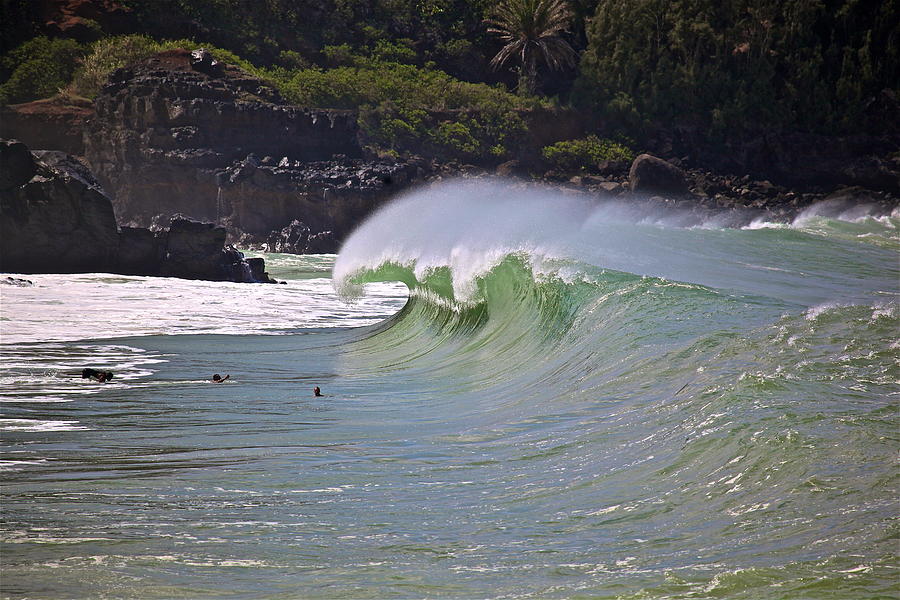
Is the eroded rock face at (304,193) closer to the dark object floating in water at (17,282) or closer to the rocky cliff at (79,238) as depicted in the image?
the rocky cliff at (79,238)

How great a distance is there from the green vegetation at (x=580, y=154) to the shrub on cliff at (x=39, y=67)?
25.4 m

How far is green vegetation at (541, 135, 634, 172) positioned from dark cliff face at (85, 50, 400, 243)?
41.2 feet

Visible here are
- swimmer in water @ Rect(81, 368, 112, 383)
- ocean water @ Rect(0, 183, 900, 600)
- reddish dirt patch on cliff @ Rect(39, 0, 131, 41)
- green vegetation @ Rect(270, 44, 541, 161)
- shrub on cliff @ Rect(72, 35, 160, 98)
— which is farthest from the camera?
reddish dirt patch on cliff @ Rect(39, 0, 131, 41)

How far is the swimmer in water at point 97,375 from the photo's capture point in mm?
9438

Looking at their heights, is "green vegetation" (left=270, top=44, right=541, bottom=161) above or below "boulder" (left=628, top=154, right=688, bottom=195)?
above

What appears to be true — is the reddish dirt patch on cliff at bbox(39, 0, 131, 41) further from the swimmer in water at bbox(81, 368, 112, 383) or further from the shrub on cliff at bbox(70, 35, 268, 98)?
the swimmer in water at bbox(81, 368, 112, 383)

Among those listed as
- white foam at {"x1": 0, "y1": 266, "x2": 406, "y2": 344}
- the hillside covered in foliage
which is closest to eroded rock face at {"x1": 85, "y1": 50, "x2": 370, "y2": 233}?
the hillside covered in foliage

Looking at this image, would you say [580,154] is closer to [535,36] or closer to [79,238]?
[535,36]

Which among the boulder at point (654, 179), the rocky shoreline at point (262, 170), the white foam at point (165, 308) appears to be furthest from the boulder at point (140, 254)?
the boulder at point (654, 179)

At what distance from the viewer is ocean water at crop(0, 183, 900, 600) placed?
13.4ft

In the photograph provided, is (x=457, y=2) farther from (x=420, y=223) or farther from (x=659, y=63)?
(x=420, y=223)

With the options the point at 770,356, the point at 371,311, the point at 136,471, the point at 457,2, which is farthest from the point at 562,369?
the point at 457,2

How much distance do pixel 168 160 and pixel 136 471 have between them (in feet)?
123

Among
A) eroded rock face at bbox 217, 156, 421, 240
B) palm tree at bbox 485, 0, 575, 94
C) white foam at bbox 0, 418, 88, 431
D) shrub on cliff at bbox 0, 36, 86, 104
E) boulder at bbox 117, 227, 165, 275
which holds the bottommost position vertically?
white foam at bbox 0, 418, 88, 431
